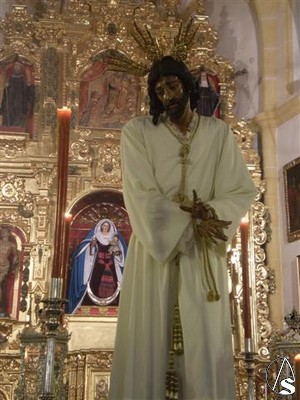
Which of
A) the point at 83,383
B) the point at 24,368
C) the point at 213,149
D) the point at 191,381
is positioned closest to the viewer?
the point at 191,381

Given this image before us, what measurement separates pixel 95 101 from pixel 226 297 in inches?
241

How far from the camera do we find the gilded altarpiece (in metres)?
7.23

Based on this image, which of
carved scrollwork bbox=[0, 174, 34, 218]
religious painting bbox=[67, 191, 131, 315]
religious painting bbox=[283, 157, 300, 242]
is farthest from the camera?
religious painting bbox=[283, 157, 300, 242]

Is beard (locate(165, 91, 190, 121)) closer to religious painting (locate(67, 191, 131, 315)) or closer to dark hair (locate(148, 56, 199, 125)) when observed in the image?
dark hair (locate(148, 56, 199, 125))

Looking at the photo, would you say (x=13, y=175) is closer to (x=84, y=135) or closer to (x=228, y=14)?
(x=84, y=135)

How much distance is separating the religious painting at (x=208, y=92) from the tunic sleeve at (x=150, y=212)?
6.05m

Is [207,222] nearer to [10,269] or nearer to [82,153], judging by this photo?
[10,269]

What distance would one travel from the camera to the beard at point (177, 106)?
8.82ft

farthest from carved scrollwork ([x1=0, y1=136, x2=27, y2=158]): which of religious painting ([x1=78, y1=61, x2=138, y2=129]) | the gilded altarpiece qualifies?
religious painting ([x1=78, y1=61, x2=138, y2=129])

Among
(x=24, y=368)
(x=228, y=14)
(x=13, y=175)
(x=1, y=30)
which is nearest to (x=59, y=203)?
(x=24, y=368)

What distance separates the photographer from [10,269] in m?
7.44

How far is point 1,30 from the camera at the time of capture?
27.8ft

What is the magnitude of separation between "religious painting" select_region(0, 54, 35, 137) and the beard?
18.0 ft

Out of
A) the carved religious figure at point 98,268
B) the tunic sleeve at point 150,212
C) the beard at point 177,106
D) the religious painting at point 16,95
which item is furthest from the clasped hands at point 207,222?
the religious painting at point 16,95
